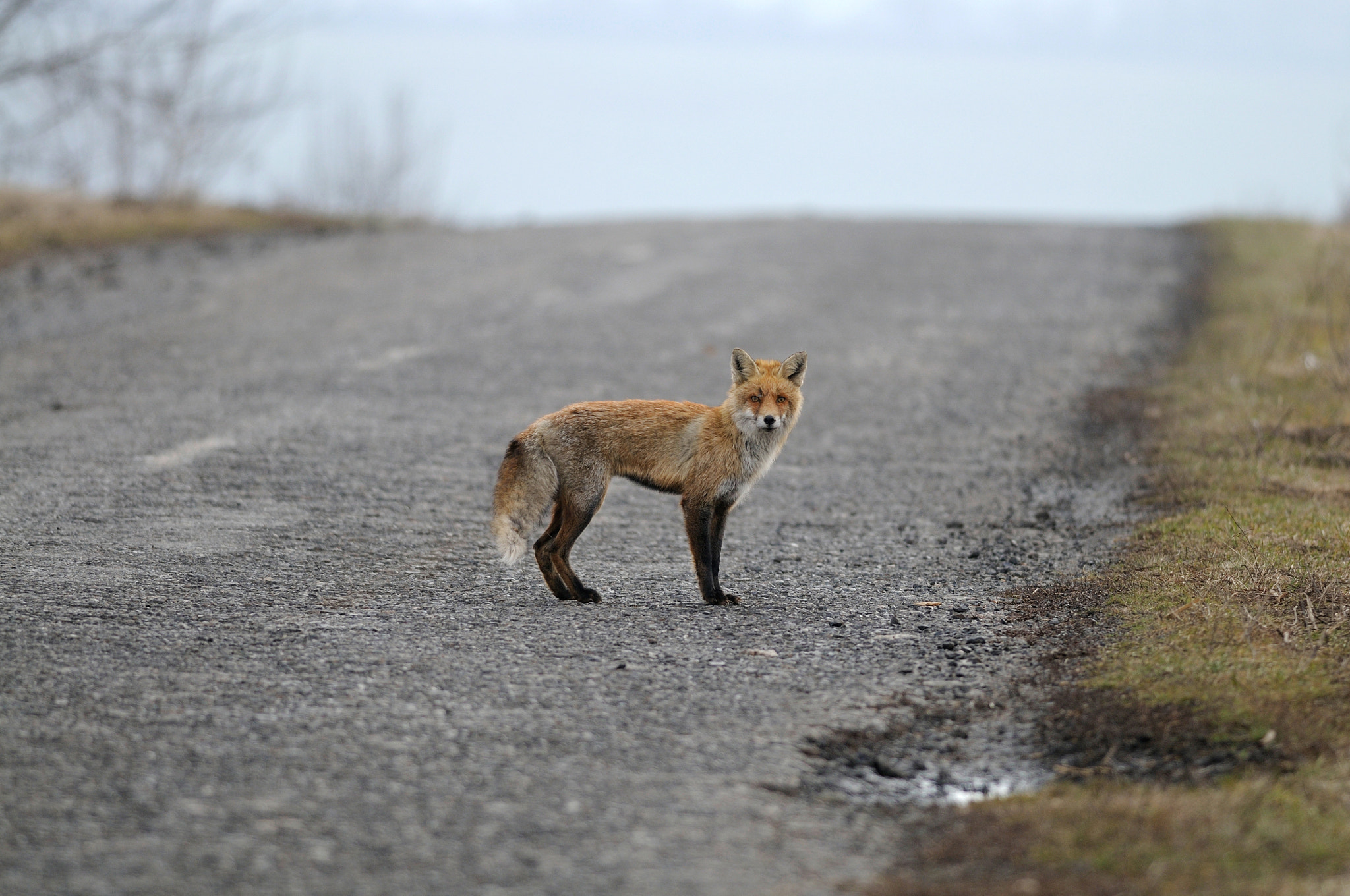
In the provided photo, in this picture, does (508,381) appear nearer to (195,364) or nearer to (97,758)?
(195,364)

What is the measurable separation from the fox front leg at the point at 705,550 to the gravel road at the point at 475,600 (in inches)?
3.4

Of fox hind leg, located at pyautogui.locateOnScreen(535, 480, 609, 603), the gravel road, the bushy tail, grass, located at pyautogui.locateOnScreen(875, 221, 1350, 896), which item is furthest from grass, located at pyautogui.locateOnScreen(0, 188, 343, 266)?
grass, located at pyautogui.locateOnScreen(875, 221, 1350, 896)

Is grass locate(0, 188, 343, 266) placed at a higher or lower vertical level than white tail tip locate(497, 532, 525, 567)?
higher

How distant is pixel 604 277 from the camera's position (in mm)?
15211

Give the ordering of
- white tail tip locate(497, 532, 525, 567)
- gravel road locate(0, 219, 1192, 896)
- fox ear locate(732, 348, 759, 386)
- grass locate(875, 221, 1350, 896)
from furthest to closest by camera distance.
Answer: fox ear locate(732, 348, 759, 386)
white tail tip locate(497, 532, 525, 567)
gravel road locate(0, 219, 1192, 896)
grass locate(875, 221, 1350, 896)

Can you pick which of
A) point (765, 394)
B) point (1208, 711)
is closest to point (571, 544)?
point (765, 394)

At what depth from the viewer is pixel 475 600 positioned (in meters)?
5.56

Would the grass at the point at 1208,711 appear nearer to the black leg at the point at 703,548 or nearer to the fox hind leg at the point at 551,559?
the black leg at the point at 703,548

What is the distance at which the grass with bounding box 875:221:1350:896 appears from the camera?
11.0ft

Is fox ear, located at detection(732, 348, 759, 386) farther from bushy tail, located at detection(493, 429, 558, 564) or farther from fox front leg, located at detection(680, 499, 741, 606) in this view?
bushy tail, located at detection(493, 429, 558, 564)

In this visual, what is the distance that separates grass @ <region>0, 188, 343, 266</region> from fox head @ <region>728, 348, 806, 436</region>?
1158cm

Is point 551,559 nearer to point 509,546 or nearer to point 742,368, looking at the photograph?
point 509,546

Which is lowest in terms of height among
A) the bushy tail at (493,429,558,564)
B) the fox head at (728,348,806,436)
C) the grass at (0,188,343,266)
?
the bushy tail at (493,429,558,564)

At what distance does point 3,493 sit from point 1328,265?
1252cm
